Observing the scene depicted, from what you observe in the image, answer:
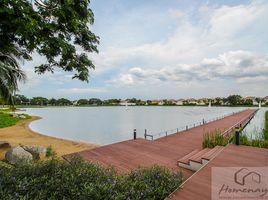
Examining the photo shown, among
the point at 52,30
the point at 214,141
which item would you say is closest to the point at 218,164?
the point at 214,141

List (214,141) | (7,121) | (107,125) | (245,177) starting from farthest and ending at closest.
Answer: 1. (7,121)
2. (107,125)
3. (214,141)
4. (245,177)

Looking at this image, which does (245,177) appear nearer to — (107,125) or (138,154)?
(138,154)

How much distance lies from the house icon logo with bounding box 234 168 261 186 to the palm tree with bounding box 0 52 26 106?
710cm

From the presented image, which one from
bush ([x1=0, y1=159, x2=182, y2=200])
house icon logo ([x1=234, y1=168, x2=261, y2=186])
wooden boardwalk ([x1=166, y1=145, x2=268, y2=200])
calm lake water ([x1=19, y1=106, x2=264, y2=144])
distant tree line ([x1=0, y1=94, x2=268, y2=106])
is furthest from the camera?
distant tree line ([x1=0, y1=94, x2=268, y2=106])

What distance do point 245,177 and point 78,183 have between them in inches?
137

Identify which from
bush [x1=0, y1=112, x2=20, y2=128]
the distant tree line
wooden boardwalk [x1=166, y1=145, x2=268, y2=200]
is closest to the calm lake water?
bush [x1=0, y1=112, x2=20, y2=128]

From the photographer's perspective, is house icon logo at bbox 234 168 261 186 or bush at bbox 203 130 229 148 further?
bush at bbox 203 130 229 148

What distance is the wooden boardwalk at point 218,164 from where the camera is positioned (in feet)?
10.4

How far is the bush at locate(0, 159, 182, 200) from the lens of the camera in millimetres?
2709

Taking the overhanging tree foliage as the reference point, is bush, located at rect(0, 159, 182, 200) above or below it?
below

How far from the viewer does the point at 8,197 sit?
2449 millimetres

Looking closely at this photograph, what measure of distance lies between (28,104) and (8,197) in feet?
360

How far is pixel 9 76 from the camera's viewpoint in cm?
609

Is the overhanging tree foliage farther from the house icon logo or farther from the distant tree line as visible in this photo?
the distant tree line
